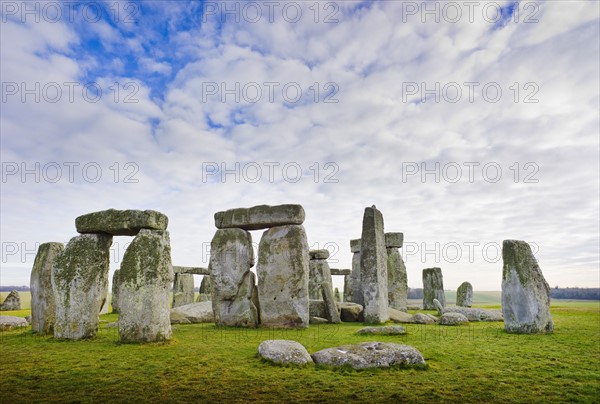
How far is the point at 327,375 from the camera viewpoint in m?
5.36

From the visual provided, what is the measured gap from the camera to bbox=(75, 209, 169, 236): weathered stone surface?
8.34 meters

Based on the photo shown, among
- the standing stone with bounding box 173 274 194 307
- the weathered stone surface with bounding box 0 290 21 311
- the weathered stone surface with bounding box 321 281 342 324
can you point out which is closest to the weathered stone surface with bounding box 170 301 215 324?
the weathered stone surface with bounding box 321 281 342 324

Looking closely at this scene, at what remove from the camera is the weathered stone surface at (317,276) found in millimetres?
19625

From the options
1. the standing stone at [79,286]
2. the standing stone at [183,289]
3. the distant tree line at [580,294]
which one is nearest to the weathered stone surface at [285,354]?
the standing stone at [79,286]

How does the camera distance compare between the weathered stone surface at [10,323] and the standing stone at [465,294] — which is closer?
the weathered stone surface at [10,323]

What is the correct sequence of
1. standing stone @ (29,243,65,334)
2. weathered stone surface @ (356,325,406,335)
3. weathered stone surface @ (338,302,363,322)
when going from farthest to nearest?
weathered stone surface @ (338,302,363,322)
standing stone @ (29,243,65,334)
weathered stone surface @ (356,325,406,335)

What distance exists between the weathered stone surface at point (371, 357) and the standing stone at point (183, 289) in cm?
1615

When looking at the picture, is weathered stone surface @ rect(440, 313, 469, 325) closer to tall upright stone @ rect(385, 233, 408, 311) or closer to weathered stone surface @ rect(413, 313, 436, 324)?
weathered stone surface @ rect(413, 313, 436, 324)

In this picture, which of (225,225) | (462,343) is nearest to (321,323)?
(225,225)

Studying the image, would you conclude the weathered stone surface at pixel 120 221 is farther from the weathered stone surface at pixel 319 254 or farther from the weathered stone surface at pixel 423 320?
the weathered stone surface at pixel 319 254

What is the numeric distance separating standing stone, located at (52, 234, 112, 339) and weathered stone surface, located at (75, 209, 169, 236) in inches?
10.2

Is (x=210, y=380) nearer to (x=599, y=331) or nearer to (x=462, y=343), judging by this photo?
(x=462, y=343)

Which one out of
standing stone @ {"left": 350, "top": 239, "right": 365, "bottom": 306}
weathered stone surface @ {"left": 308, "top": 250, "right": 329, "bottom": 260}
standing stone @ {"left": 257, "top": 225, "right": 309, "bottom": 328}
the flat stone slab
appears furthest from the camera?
the flat stone slab

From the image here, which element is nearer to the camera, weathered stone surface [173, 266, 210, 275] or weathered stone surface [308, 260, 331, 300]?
weathered stone surface [308, 260, 331, 300]
